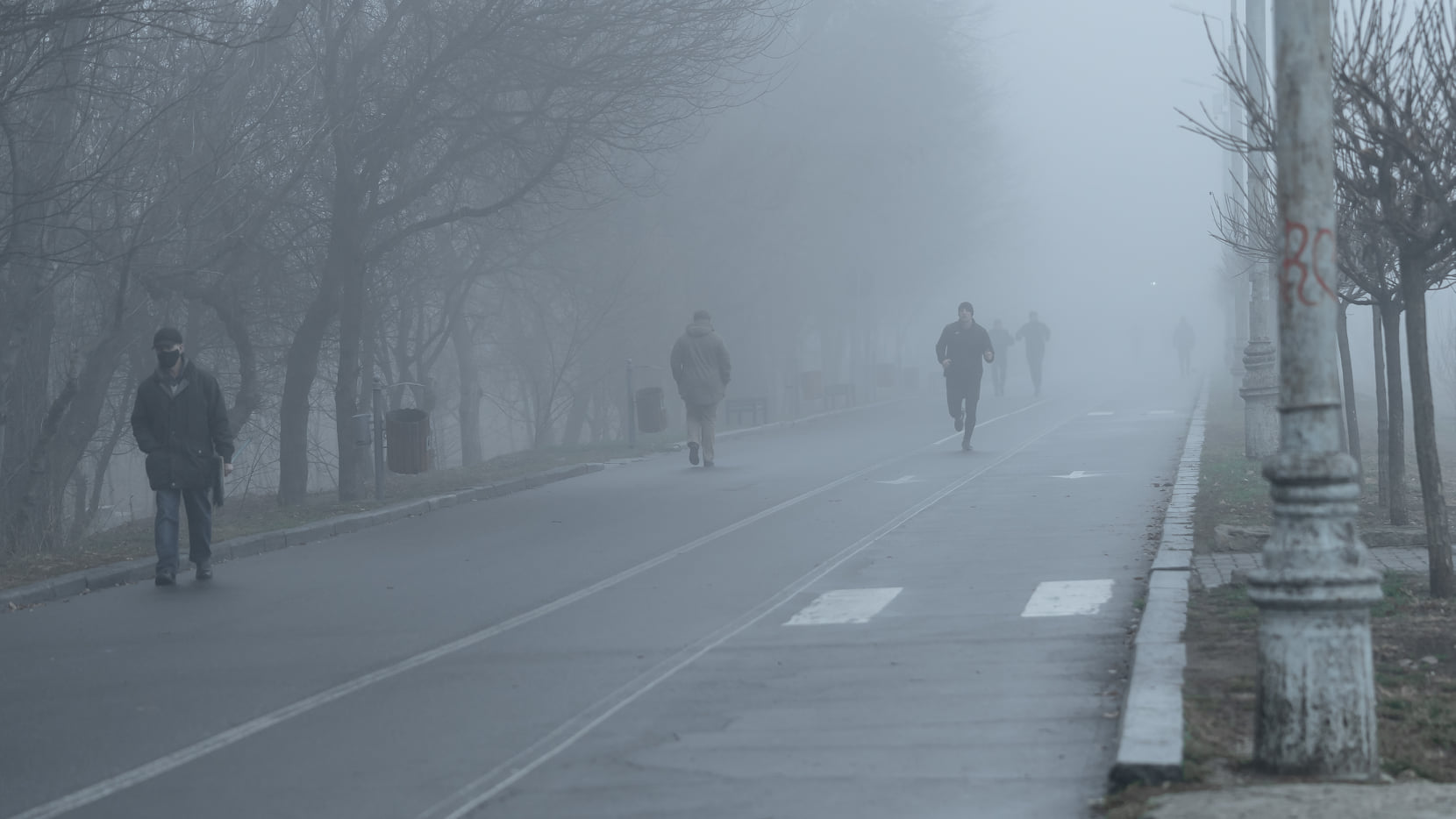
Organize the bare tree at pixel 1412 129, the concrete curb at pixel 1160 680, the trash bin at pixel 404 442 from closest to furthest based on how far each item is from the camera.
→ 1. the concrete curb at pixel 1160 680
2. the bare tree at pixel 1412 129
3. the trash bin at pixel 404 442

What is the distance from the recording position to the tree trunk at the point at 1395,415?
12055 mm

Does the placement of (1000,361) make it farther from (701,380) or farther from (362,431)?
(362,431)

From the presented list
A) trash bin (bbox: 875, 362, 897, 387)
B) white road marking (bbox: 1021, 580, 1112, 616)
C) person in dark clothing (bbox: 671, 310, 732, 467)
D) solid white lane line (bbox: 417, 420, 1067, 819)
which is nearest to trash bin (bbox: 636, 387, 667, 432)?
person in dark clothing (bbox: 671, 310, 732, 467)

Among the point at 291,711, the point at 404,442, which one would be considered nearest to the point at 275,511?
the point at 404,442

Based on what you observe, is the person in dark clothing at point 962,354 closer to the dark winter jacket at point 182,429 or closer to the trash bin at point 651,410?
the trash bin at point 651,410

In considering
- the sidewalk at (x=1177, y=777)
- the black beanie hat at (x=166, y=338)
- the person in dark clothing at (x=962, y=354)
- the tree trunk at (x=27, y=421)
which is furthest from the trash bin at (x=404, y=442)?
the sidewalk at (x=1177, y=777)

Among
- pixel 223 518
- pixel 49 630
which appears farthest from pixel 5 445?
pixel 49 630

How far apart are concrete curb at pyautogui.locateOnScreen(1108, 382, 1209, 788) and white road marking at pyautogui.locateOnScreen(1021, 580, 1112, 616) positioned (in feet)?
1.01

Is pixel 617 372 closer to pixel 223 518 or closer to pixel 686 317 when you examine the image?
pixel 686 317

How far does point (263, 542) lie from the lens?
1468cm

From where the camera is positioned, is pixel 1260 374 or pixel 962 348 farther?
pixel 962 348

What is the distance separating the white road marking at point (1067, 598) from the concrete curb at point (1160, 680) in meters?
0.31

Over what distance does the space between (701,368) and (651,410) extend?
532 cm

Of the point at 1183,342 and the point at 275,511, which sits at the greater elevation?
the point at 1183,342
